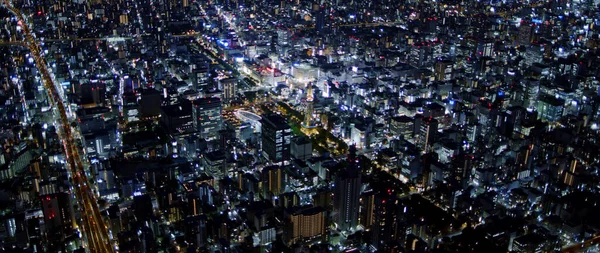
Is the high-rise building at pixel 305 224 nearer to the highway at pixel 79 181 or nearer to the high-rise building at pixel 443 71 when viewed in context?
the highway at pixel 79 181

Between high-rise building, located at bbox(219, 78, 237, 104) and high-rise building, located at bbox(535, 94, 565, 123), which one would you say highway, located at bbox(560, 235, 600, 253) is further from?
high-rise building, located at bbox(219, 78, 237, 104)

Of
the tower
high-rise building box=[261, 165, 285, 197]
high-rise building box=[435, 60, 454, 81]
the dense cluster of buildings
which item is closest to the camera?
the dense cluster of buildings

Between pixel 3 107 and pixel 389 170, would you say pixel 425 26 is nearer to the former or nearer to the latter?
pixel 389 170

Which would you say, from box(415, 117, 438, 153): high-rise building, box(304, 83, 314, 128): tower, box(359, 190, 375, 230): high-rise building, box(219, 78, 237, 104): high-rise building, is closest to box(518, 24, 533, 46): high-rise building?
box(415, 117, 438, 153): high-rise building

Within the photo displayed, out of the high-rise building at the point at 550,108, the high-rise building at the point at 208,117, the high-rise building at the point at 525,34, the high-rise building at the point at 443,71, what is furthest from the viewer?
the high-rise building at the point at 525,34

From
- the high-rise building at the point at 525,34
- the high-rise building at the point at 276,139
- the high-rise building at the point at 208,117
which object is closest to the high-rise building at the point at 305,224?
the high-rise building at the point at 276,139
